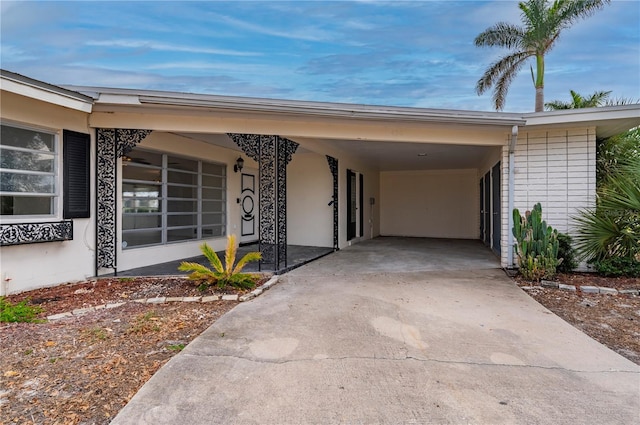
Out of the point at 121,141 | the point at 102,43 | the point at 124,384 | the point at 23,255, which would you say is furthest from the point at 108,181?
the point at 102,43

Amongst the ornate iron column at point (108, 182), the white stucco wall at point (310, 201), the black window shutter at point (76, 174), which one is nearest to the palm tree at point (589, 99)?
the white stucco wall at point (310, 201)

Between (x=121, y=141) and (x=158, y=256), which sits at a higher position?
(x=121, y=141)

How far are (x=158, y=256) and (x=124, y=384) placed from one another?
4.83m

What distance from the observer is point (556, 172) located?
621cm

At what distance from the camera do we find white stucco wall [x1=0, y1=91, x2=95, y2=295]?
458 cm

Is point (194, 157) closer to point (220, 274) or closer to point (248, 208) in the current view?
point (248, 208)

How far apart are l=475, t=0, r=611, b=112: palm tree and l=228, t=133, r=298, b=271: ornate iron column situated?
1176 cm

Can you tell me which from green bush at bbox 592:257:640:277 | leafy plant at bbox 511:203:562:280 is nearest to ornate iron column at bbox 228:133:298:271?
leafy plant at bbox 511:203:562:280

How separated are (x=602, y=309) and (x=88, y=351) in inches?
220

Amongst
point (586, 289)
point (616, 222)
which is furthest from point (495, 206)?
point (586, 289)

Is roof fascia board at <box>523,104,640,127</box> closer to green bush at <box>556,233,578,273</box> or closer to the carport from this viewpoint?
the carport

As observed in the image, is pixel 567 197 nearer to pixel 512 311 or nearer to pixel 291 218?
pixel 512 311

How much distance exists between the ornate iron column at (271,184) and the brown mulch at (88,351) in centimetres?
176

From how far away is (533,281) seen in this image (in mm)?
5461
